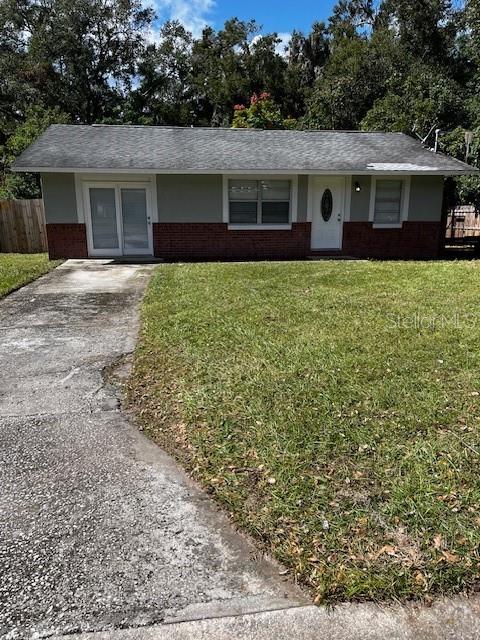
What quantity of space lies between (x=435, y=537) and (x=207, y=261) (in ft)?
35.5

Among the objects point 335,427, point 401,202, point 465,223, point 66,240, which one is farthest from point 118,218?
point 465,223

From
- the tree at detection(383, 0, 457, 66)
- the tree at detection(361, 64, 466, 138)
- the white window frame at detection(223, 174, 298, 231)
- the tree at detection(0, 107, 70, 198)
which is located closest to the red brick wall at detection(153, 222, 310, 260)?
the white window frame at detection(223, 174, 298, 231)

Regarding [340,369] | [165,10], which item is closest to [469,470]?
[340,369]

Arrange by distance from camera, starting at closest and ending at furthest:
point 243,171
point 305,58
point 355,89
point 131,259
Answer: point 243,171 < point 131,259 < point 355,89 < point 305,58

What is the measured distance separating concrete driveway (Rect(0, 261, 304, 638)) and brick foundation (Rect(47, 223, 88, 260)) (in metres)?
9.13

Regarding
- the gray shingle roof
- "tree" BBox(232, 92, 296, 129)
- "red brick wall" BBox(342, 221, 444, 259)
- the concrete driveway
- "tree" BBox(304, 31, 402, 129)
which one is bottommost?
"red brick wall" BBox(342, 221, 444, 259)

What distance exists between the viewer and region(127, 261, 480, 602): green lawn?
212cm

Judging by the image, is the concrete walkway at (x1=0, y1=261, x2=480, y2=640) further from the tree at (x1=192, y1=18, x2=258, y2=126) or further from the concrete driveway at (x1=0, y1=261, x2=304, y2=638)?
the tree at (x1=192, y1=18, x2=258, y2=126)

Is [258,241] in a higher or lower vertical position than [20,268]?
higher

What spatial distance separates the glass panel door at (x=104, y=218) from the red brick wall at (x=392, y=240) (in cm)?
644

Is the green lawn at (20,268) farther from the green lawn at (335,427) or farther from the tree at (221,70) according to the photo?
the tree at (221,70)

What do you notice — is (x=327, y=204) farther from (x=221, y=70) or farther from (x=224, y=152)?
(x=221, y=70)

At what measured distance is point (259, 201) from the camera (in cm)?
1312

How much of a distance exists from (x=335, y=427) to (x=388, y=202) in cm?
1166
